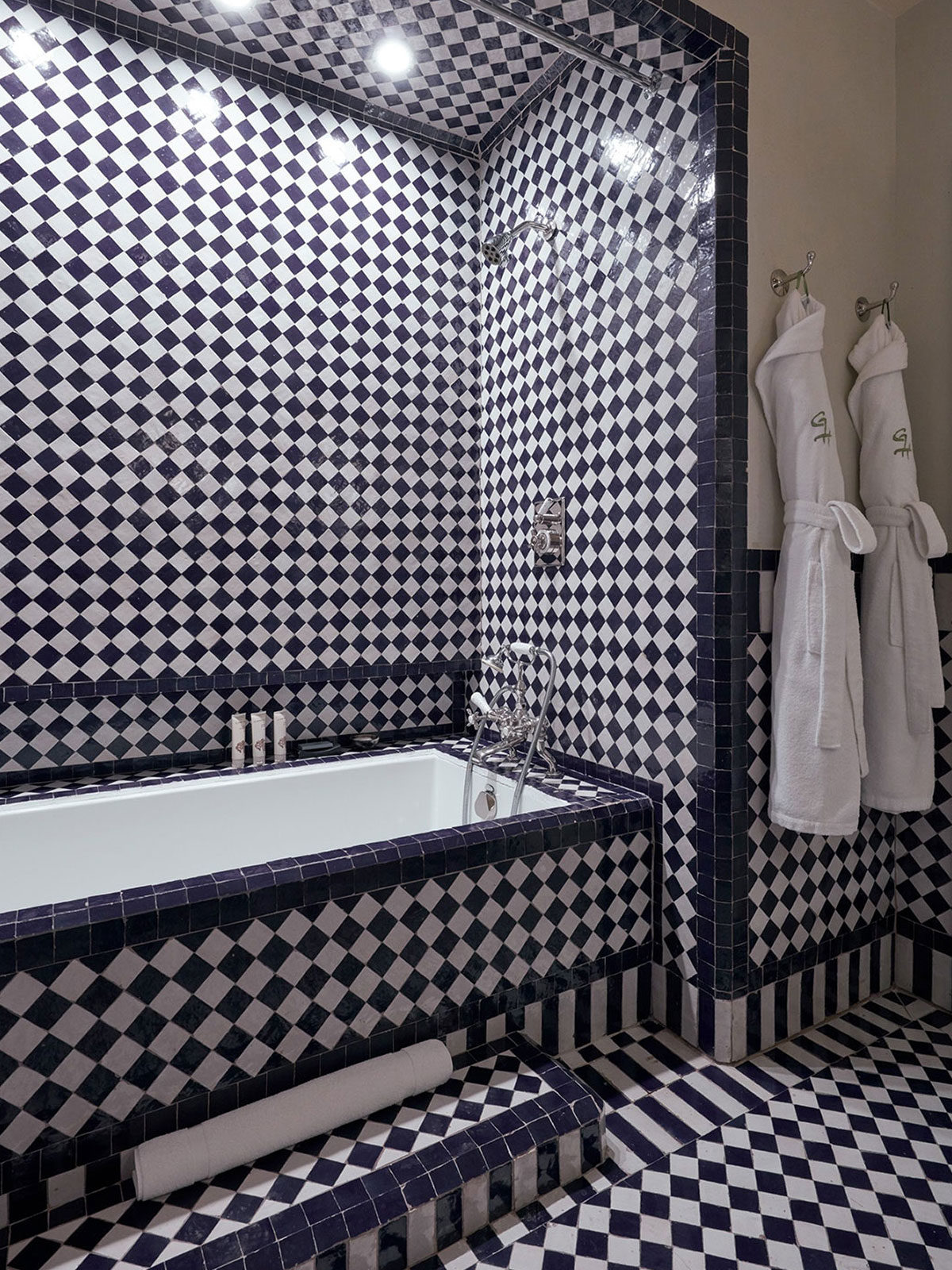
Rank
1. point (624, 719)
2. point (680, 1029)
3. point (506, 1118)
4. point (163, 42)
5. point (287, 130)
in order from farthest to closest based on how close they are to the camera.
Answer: point (287, 130), point (163, 42), point (624, 719), point (680, 1029), point (506, 1118)

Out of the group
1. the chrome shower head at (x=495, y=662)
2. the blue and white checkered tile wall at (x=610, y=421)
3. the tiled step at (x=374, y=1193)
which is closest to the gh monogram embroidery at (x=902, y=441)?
the blue and white checkered tile wall at (x=610, y=421)

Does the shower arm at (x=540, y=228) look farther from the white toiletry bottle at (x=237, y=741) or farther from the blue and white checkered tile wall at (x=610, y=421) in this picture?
the white toiletry bottle at (x=237, y=741)

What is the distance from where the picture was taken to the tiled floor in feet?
4.49

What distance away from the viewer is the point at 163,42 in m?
Result: 2.38

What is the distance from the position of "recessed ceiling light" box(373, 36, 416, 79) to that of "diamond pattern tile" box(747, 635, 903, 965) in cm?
215

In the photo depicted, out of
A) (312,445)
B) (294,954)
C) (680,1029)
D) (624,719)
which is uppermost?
(312,445)

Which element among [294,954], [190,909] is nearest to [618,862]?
[294,954]

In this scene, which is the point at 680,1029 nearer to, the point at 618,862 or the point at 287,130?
the point at 618,862

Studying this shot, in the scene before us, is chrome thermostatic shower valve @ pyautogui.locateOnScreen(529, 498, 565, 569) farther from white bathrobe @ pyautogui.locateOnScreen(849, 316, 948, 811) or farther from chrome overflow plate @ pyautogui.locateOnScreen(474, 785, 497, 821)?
white bathrobe @ pyautogui.locateOnScreen(849, 316, 948, 811)

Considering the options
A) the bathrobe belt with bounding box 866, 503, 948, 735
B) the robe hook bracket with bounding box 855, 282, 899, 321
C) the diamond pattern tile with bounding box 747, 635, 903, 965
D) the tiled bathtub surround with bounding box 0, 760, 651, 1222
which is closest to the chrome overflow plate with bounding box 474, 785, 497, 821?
the tiled bathtub surround with bounding box 0, 760, 651, 1222

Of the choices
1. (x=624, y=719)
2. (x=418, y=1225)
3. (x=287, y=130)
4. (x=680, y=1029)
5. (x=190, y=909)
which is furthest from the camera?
(x=287, y=130)

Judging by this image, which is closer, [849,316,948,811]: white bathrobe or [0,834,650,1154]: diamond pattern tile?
[0,834,650,1154]: diamond pattern tile

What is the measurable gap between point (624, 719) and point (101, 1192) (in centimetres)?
158

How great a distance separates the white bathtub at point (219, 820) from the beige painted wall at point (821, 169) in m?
1.36
